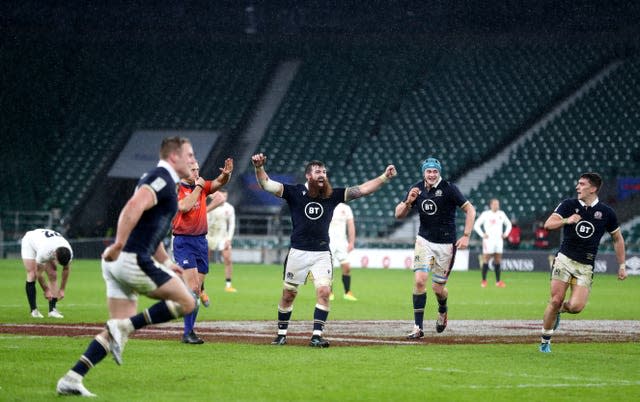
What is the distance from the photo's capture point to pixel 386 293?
92.5 feet

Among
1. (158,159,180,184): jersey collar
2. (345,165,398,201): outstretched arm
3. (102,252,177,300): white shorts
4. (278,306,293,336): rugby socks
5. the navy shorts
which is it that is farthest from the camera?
the navy shorts

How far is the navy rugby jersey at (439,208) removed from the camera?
16.7 meters

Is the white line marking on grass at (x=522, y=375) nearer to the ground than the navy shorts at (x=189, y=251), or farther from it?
nearer to the ground

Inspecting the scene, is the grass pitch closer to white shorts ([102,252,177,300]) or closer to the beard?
white shorts ([102,252,177,300])

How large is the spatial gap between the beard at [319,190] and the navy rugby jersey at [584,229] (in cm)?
301

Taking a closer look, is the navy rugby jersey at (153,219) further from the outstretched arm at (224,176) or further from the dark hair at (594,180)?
the dark hair at (594,180)

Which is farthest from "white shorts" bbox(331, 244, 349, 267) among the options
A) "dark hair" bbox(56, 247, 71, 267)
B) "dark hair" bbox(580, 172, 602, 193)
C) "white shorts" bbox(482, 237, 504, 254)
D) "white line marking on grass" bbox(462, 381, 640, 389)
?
"white line marking on grass" bbox(462, 381, 640, 389)

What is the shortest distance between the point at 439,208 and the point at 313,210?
249cm

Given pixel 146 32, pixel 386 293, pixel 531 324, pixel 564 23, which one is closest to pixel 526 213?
pixel 564 23

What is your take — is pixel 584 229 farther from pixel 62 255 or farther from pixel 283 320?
pixel 62 255

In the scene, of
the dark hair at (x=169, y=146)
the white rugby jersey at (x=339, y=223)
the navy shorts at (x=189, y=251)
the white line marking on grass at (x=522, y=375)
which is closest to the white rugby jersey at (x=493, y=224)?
the white rugby jersey at (x=339, y=223)

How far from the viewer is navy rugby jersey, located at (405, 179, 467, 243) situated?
54.6 ft

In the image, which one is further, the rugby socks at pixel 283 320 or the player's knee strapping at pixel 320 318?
the rugby socks at pixel 283 320

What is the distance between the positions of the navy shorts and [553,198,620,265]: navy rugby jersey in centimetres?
502
